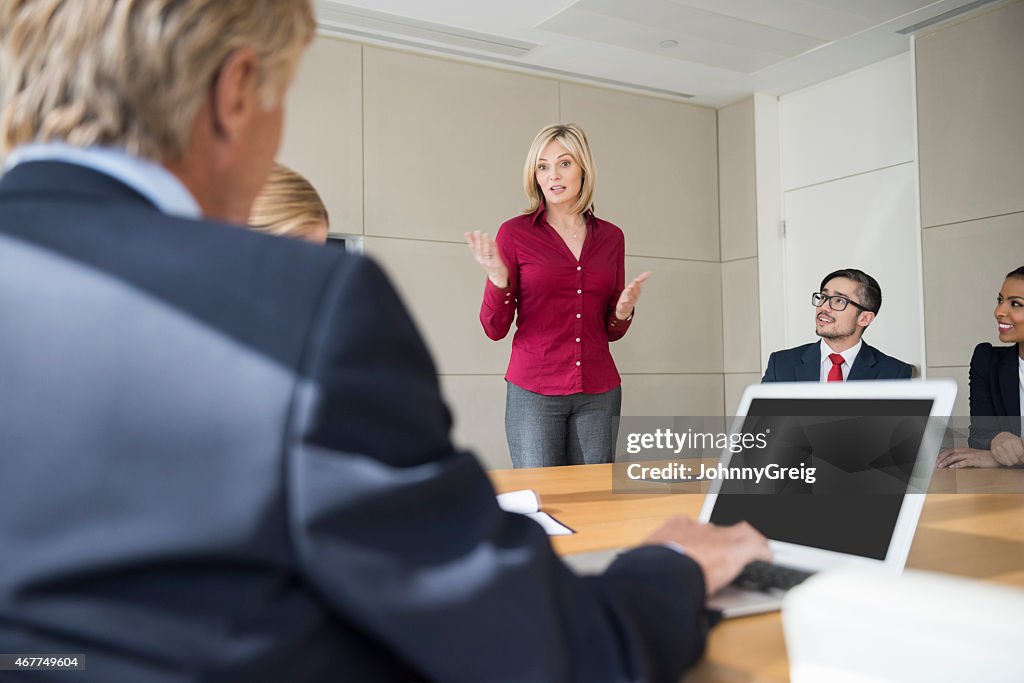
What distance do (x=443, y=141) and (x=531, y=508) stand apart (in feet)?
12.8

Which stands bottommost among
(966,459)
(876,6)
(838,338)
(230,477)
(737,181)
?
(966,459)

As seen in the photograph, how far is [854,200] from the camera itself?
18.2ft

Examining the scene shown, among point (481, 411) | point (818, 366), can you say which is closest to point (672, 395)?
point (481, 411)

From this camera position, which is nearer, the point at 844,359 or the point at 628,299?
the point at 628,299

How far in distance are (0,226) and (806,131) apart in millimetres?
5942

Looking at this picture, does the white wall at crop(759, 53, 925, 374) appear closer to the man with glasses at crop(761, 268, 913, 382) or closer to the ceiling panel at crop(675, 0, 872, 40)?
the ceiling panel at crop(675, 0, 872, 40)

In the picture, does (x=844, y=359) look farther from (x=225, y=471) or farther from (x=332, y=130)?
(x=225, y=471)

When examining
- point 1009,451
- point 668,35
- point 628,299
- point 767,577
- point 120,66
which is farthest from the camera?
point 668,35

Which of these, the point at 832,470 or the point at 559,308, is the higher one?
the point at 559,308

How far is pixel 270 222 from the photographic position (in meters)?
2.13

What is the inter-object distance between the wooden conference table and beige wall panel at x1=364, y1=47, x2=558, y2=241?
9.76ft

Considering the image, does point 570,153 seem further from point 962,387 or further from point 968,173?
point 962,387

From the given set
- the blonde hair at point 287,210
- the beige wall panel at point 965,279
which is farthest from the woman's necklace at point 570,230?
the beige wall panel at point 965,279

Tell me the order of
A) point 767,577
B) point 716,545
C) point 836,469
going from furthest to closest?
point 836,469 < point 767,577 < point 716,545
